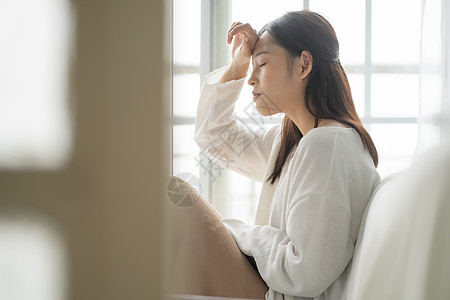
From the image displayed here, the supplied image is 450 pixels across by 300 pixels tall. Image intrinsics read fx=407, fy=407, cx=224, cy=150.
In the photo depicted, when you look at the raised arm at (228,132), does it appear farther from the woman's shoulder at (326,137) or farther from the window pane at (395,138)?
the window pane at (395,138)

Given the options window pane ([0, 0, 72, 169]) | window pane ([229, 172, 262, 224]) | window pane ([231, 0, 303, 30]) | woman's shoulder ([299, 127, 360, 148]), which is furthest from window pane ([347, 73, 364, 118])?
window pane ([0, 0, 72, 169])

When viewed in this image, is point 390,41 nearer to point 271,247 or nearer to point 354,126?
point 354,126

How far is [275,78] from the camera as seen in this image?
33.7 inches

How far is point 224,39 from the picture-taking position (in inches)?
56.4

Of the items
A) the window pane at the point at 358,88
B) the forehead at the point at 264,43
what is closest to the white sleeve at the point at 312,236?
the forehead at the point at 264,43

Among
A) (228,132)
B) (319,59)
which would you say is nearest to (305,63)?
(319,59)

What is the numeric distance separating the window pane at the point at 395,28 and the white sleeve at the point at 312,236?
863 millimetres

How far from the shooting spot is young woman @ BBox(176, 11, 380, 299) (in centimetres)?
64

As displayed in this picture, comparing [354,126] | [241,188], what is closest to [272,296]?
[354,126]

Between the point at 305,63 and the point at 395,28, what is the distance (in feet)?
2.42

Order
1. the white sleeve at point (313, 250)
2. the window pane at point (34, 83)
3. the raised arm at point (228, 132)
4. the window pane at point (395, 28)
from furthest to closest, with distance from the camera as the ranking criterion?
1. the window pane at point (395, 28)
2. the raised arm at point (228, 132)
3. the white sleeve at point (313, 250)
4. the window pane at point (34, 83)

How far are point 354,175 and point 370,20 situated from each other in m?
0.89

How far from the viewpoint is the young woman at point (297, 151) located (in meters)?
0.64

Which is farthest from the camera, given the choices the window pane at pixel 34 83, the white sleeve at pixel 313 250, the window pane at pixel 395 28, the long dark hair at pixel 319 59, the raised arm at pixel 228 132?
the window pane at pixel 395 28
